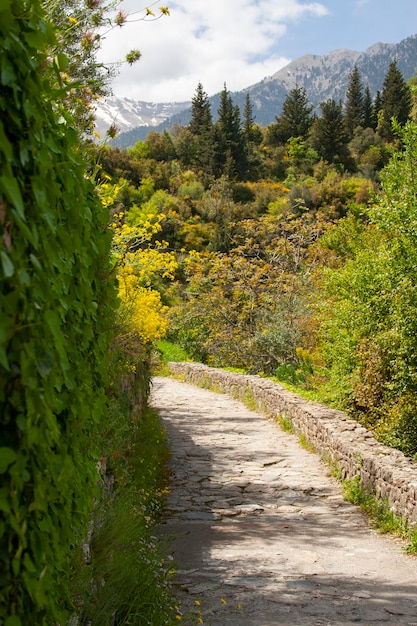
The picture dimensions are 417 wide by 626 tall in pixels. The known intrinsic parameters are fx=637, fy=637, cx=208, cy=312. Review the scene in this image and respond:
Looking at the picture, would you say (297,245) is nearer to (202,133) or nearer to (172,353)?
(172,353)

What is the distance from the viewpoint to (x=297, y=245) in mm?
21828

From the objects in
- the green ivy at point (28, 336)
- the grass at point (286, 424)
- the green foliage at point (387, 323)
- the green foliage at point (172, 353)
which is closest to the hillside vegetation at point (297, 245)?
the green foliage at point (387, 323)

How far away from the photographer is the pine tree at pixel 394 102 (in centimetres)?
5272

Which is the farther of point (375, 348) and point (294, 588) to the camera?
point (375, 348)

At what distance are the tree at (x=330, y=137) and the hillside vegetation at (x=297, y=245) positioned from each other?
0.35 ft

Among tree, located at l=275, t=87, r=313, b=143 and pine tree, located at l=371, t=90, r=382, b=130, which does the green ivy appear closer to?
tree, located at l=275, t=87, r=313, b=143

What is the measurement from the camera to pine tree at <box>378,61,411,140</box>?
52.7m

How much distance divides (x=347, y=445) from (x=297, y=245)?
A: 14.1 meters

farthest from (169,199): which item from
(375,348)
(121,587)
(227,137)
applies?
(121,587)

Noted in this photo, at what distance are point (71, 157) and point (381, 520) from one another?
223 inches

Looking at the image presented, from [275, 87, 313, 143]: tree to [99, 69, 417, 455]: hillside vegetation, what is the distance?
0.41 ft

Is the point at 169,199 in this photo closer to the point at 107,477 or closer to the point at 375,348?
the point at 375,348

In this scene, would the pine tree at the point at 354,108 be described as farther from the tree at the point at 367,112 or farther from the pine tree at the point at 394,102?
the pine tree at the point at 394,102

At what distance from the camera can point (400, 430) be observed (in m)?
9.09
